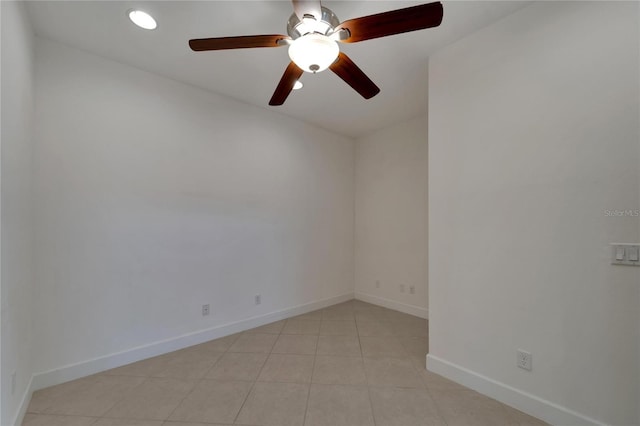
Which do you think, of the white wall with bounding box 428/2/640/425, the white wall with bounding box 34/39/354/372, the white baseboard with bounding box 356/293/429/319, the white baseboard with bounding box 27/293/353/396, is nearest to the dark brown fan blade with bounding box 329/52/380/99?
the white wall with bounding box 428/2/640/425

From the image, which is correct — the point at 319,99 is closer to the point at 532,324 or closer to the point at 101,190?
the point at 101,190

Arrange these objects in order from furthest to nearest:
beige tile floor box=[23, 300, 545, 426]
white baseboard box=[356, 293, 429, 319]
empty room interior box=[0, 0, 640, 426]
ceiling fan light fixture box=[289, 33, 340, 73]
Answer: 1. white baseboard box=[356, 293, 429, 319]
2. beige tile floor box=[23, 300, 545, 426]
3. empty room interior box=[0, 0, 640, 426]
4. ceiling fan light fixture box=[289, 33, 340, 73]

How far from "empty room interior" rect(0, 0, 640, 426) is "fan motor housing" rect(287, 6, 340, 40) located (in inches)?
0.7

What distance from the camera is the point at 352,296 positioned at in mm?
4391

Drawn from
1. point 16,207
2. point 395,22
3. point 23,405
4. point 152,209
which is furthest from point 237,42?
point 23,405

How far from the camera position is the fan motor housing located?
1425mm

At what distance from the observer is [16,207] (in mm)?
1623

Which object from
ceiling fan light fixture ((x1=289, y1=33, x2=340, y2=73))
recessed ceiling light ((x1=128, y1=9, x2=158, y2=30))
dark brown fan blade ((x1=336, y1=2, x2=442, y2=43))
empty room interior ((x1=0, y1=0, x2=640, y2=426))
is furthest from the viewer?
recessed ceiling light ((x1=128, y1=9, x2=158, y2=30))

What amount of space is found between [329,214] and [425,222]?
A: 1396 millimetres

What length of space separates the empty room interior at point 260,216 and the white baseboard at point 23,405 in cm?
3

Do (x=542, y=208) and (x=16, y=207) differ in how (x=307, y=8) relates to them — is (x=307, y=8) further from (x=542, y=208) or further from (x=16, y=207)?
(x=16, y=207)

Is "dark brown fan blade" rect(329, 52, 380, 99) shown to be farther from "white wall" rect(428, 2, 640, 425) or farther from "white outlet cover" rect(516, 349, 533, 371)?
"white outlet cover" rect(516, 349, 533, 371)

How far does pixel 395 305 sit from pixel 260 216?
232cm

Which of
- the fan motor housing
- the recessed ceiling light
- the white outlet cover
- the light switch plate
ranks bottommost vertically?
the white outlet cover
